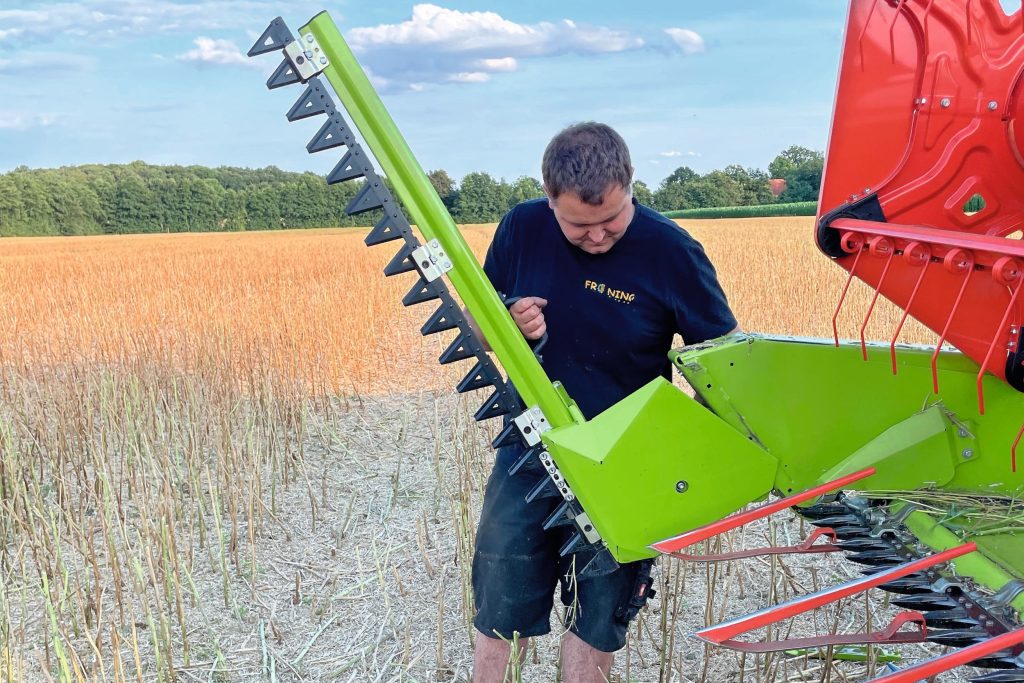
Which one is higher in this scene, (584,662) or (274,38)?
(274,38)

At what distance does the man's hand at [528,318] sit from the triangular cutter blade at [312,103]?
2.17ft

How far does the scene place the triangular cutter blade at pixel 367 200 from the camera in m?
2.05

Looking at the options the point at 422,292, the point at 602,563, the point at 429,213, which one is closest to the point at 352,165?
the point at 429,213

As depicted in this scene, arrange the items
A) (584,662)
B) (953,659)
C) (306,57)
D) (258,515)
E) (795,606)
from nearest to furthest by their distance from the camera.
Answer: (953,659)
(795,606)
(306,57)
(584,662)
(258,515)

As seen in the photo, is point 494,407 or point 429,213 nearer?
point 429,213

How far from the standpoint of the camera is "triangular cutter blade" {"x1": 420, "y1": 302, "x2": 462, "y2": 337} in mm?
2113

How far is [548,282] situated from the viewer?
2.46 m

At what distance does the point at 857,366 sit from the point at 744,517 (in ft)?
1.82

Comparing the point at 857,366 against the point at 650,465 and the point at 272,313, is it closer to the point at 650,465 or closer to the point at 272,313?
the point at 650,465

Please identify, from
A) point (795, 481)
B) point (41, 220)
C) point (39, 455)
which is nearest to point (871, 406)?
point (795, 481)

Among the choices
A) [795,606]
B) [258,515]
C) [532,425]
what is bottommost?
[258,515]

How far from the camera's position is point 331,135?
81.2 inches

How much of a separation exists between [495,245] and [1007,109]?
1410 mm

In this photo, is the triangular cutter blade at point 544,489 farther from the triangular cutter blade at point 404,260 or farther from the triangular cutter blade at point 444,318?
the triangular cutter blade at point 404,260
